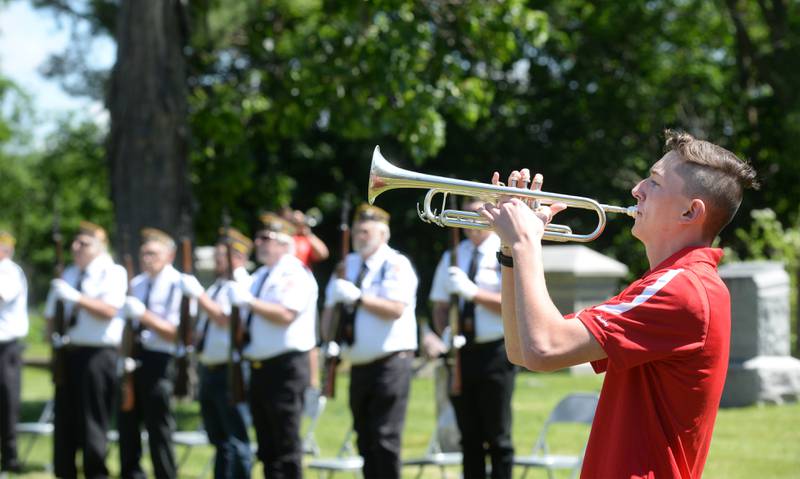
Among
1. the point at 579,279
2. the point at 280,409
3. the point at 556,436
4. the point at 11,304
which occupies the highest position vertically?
the point at 579,279

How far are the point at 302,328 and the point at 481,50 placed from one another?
24.0 ft

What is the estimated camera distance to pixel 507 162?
27359 mm

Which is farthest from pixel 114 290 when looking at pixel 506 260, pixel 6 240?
pixel 506 260

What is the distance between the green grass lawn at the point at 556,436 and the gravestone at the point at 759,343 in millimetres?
176

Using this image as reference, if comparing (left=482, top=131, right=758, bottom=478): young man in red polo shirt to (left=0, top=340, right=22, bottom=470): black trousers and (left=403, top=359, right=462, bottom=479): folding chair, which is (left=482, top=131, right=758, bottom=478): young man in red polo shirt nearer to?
(left=403, top=359, right=462, bottom=479): folding chair

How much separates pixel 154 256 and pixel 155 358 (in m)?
0.85

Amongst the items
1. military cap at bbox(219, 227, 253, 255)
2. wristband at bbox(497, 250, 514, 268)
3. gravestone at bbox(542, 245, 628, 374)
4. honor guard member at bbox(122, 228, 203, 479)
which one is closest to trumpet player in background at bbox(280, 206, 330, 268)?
military cap at bbox(219, 227, 253, 255)

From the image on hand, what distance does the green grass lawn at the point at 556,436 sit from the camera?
9.01 meters

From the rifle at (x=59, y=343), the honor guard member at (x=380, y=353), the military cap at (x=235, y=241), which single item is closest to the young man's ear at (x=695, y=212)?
the honor guard member at (x=380, y=353)

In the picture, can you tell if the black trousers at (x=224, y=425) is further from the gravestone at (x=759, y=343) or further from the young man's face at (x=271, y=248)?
the gravestone at (x=759, y=343)

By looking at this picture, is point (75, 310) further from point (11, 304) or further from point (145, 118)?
point (145, 118)

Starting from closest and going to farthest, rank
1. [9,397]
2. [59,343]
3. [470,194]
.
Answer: [470,194]
[59,343]
[9,397]

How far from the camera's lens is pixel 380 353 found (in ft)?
26.2

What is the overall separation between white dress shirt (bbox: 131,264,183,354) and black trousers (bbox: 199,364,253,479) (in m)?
0.53
